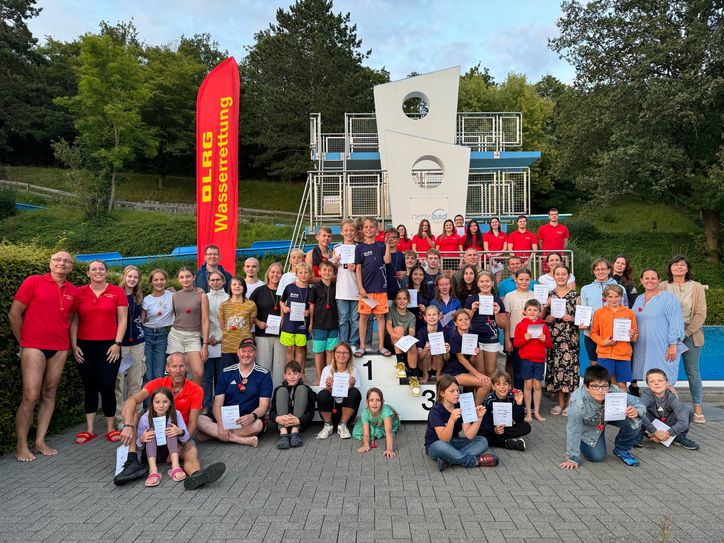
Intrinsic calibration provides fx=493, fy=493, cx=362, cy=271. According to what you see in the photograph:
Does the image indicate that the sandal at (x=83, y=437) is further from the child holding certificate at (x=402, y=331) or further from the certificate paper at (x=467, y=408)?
the certificate paper at (x=467, y=408)

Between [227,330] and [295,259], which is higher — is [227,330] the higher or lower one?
the lower one

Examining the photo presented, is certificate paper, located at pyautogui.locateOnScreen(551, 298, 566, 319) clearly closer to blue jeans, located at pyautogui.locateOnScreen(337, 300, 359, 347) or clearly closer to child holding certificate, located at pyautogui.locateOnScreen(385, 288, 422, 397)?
child holding certificate, located at pyautogui.locateOnScreen(385, 288, 422, 397)

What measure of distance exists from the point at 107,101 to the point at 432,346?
108 ft

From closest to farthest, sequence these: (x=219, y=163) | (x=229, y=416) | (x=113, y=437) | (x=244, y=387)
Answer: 1. (x=229, y=416)
2. (x=244, y=387)
3. (x=113, y=437)
4. (x=219, y=163)

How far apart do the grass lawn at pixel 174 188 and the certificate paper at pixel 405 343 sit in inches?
1347

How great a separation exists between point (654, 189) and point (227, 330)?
19.6m

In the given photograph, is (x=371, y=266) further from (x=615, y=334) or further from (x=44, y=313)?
(x=44, y=313)

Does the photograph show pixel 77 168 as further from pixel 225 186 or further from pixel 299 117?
pixel 225 186

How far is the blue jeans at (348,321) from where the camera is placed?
6680 millimetres

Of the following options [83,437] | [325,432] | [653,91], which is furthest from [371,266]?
[653,91]

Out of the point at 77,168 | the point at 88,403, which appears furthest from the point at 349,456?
the point at 77,168

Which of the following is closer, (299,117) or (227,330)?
(227,330)

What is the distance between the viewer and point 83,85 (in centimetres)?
3038

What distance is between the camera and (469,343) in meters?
6.11
